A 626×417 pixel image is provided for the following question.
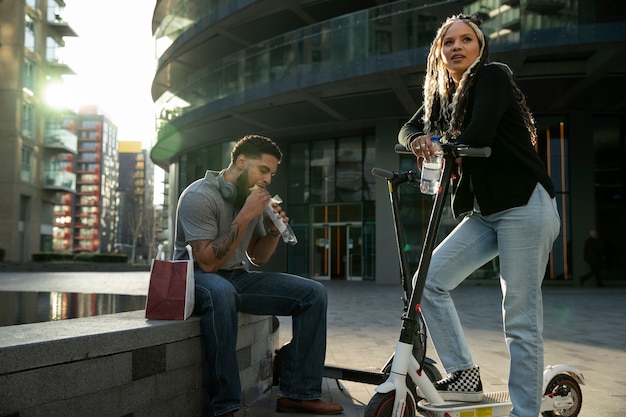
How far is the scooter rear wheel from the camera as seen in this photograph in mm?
3223

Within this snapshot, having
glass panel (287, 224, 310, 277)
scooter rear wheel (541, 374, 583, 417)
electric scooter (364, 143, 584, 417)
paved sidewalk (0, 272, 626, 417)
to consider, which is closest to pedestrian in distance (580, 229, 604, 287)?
paved sidewalk (0, 272, 626, 417)

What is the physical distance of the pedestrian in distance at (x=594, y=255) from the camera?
1812 centimetres

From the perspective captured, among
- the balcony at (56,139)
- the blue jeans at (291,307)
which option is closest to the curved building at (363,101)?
the blue jeans at (291,307)

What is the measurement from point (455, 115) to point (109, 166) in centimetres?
14121

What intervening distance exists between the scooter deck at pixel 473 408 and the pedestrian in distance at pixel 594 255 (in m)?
17.0

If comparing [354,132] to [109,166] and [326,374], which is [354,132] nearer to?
[326,374]

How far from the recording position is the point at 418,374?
2730mm

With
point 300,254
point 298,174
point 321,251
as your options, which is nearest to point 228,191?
point 321,251

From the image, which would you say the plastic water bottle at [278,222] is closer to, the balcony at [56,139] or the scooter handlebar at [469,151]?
the scooter handlebar at [469,151]

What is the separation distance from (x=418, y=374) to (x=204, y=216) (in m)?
1.53

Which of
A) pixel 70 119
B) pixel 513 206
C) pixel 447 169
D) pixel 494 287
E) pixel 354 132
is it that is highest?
pixel 70 119

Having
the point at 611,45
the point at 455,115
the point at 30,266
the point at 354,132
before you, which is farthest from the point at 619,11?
the point at 30,266

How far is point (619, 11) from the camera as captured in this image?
45.5 feet

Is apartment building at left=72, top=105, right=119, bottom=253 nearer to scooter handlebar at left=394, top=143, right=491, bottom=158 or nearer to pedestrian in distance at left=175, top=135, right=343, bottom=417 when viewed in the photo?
pedestrian in distance at left=175, top=135, right=343, bottom=417
